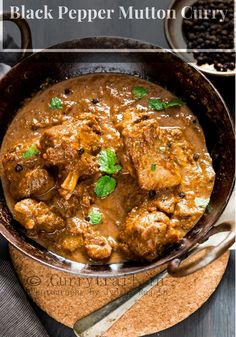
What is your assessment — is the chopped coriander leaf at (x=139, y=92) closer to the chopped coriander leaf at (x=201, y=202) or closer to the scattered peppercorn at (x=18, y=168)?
the chopped coriander leaf at (x=201, y=202)

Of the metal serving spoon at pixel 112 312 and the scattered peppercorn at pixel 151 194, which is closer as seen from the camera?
the scattered peppercorn at pixel 151 194

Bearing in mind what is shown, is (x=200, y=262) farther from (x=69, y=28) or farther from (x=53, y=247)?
(x=69, y=28)

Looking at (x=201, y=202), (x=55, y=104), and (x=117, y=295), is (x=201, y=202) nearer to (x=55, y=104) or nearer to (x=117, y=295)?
(x=117, y=295)

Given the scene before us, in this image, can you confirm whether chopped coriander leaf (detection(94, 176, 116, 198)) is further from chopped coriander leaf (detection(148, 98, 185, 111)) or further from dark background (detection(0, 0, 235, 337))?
dark background (detection(0, 0, 235, 337))

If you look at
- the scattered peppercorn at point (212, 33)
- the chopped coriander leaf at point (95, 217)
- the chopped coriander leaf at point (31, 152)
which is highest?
the scattered peppercorn at point (212, 33)

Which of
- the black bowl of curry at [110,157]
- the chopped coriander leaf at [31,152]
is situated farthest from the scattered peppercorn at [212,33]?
the chopped coriander leaf at [31,152]

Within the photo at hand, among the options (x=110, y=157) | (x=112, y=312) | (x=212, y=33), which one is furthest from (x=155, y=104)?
(x=112, y=312)

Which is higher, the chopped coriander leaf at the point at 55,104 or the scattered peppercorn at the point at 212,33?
the scattered peppercorn at the point at 212,33
